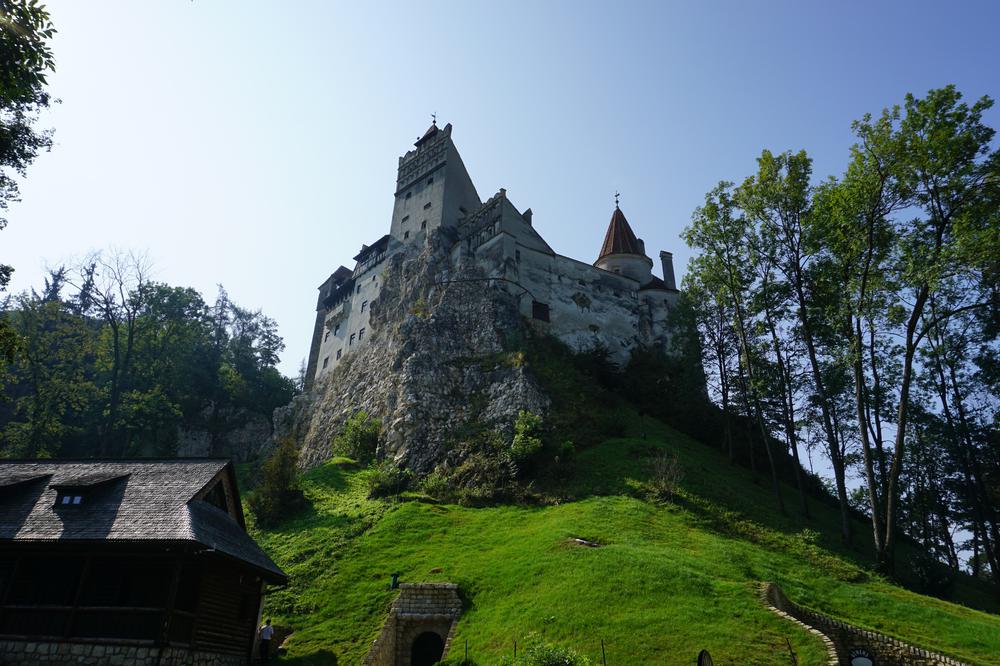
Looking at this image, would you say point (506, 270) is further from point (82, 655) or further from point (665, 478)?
point (82, 655)

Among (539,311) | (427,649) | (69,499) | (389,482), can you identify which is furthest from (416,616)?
(539,311)

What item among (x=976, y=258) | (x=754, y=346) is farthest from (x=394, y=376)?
(x=976, y=258)

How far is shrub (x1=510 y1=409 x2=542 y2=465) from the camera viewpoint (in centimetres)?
3628

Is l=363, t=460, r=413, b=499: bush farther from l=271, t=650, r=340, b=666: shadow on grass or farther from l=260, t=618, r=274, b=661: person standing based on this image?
l=271, t=650, r=340, b=666: shadow on grass

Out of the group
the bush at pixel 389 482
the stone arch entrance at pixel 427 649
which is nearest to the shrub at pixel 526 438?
the bush at pixel 389 482

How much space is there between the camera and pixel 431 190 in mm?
62781

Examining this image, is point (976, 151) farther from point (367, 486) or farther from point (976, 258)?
point (367, 486)

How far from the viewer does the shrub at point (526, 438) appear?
3628 centimetres

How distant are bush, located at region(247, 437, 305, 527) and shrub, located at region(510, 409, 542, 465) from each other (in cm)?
1306

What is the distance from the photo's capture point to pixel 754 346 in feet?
131

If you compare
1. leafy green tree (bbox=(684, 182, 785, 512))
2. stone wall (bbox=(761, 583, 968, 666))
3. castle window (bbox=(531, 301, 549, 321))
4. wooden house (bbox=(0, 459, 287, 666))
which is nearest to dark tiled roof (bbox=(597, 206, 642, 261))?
castle window (bbox=(531, 301, 549, 321))

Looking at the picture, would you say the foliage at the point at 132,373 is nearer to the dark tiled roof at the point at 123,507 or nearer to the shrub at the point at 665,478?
the dark tiled roof at the point at 123,507

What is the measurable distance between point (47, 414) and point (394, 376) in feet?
75.9

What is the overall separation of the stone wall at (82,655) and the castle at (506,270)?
38766 millimetres
